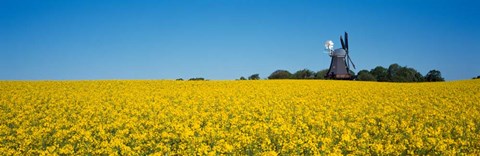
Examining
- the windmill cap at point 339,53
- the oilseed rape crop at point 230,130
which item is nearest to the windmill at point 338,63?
the windmill cap at point 339,53

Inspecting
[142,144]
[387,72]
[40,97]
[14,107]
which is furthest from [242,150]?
[387,72]

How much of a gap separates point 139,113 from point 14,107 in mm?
5795

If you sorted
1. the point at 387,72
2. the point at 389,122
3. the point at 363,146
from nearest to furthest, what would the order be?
the point at 363,146 < the point at 389,122 < the point at 387,72

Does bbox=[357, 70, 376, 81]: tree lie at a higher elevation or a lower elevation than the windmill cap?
lower

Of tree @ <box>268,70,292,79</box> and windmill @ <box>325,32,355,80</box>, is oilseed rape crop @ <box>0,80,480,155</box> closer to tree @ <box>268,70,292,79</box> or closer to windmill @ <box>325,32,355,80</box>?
windmill @ <box>325,32,355,80</box>

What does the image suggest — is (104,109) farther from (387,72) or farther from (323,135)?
(387,72)

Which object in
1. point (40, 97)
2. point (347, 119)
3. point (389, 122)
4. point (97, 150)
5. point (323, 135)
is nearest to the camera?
point (97, 150)

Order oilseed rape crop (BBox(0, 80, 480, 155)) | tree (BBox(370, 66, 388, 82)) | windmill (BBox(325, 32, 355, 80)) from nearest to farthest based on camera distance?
oilseed rape crop (BBox(0, 80, 480, 155)) → windmill (BBox(325, 32, 355, 80)) → tree (BBox(370, 66, 388, 82))

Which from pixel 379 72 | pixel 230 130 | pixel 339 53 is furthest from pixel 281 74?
pixel 230 130

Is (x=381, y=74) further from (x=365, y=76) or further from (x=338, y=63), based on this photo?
(x=338, y=63)

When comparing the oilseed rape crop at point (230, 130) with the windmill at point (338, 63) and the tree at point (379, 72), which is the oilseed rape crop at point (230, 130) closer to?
the windmill at point (338, 63)

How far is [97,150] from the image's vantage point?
959 centimetres

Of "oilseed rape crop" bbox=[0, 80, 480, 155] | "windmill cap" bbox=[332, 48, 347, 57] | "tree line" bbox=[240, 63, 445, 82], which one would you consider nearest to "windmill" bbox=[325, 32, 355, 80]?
"windmill cap" bbox=[332, 48, 347, 57]

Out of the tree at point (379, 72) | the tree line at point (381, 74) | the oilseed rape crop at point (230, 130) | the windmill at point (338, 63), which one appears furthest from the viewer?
the tree at point (379, 72)
